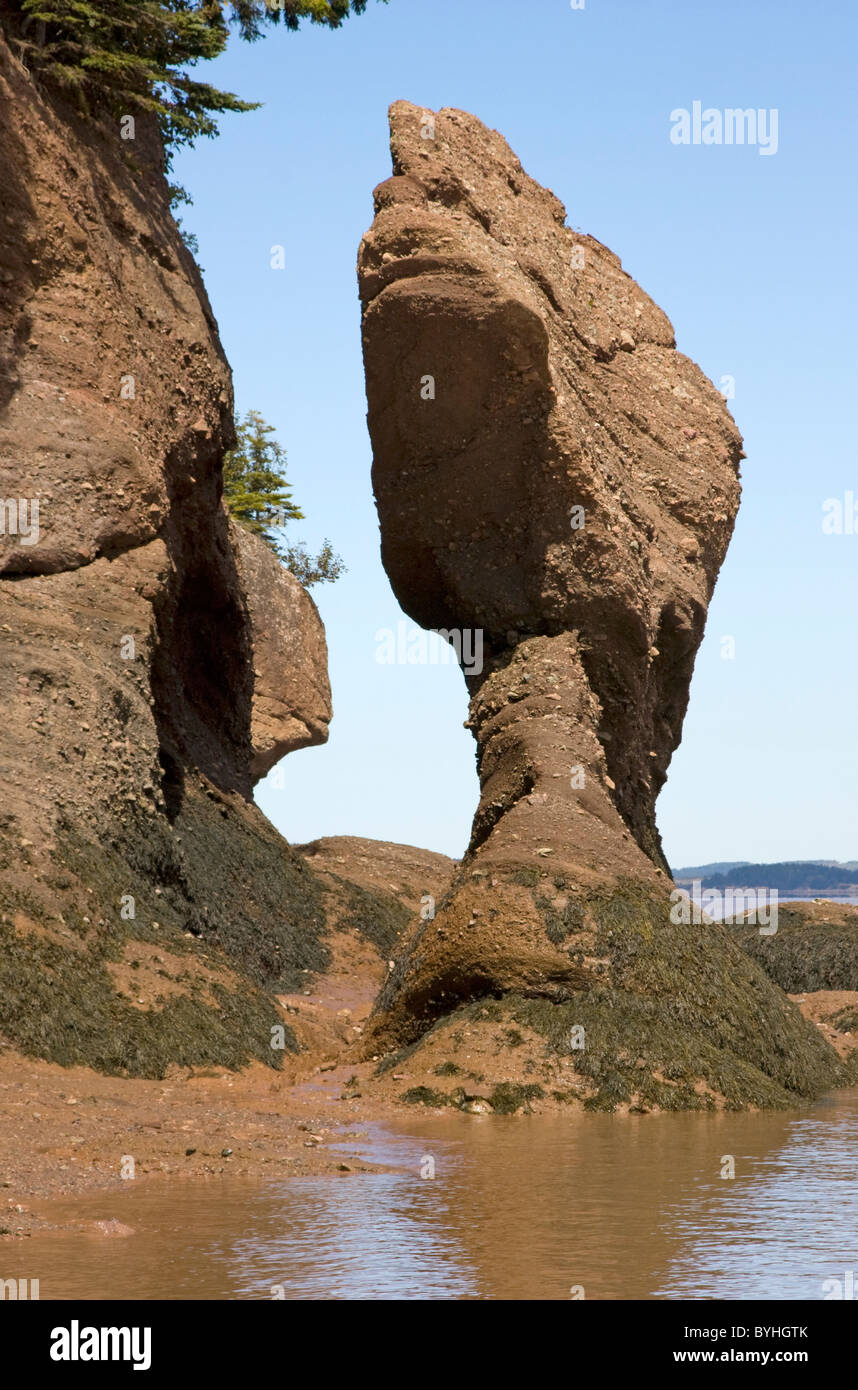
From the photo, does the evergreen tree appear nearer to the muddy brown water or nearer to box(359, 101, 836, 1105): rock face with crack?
box(359, 101, 836, 1105): rock face with crack

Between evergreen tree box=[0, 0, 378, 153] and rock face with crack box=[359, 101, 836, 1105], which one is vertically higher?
evergreen tree box=[0, 0, 378, 153]

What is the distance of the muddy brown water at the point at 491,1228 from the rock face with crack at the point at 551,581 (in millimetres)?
2294

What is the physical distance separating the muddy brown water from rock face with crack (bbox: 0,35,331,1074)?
332 centimetres

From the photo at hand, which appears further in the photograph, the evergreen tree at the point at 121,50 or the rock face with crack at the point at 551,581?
the evergreen tree at the point at 121,50

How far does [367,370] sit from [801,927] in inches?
492

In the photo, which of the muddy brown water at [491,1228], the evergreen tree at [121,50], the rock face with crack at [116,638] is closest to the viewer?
the muddy brown water at [491,1228]

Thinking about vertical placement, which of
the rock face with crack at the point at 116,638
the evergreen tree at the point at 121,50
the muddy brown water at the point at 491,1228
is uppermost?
the evergreen tree at the point at 121,50

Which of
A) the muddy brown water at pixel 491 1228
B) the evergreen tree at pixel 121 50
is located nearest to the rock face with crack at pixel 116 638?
the evergreen tree at pixel 121 50

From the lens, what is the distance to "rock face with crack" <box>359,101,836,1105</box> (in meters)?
12.3

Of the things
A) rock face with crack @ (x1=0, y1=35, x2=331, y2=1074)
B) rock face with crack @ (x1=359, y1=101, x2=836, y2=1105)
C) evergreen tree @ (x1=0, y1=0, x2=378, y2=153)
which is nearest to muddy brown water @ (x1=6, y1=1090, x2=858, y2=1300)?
rock face with crack @ (x1=359, y1=101, x2=836, y2=1105)

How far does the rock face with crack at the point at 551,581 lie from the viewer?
12.3 meters

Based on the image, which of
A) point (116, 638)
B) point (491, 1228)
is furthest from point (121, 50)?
point (491, 1228)

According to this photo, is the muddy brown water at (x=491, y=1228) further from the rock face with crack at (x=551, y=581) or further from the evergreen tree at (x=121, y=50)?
the evergreen tree at (x=121, y=50)
